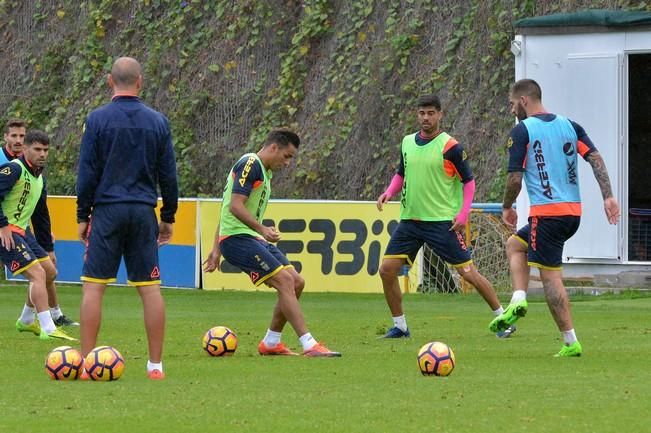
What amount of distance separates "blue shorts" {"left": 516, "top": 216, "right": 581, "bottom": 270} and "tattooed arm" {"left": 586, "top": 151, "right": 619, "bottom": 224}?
11.6 inches

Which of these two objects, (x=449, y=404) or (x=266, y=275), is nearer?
(x=449, y=404)

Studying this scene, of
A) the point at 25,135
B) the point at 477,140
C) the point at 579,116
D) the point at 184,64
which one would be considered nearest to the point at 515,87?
the point at 25,135

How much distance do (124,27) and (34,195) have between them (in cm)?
1834

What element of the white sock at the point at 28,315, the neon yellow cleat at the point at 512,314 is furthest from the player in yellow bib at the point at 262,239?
the white sock at the point at 28,315

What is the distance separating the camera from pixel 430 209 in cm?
1417

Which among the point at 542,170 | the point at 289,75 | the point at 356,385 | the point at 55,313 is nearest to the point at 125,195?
the point at 356,385

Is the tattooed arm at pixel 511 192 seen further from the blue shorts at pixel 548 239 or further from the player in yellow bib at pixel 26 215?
the player in yellow bib at pixel 26 215

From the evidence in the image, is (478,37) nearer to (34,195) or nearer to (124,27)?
(124,27)

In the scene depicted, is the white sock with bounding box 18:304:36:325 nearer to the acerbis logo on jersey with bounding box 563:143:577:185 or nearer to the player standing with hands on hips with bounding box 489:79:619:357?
the player standing with hands on hips with bounding box 489:79:619:357

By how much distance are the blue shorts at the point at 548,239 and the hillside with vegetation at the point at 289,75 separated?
12572 millimetres

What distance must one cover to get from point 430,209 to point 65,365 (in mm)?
4816

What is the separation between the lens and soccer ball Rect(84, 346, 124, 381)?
10234 millimetres

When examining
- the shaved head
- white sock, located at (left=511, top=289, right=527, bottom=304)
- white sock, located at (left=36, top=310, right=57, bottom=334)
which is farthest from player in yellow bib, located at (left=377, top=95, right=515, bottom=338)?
the shaved head

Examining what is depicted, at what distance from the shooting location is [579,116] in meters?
21.3
